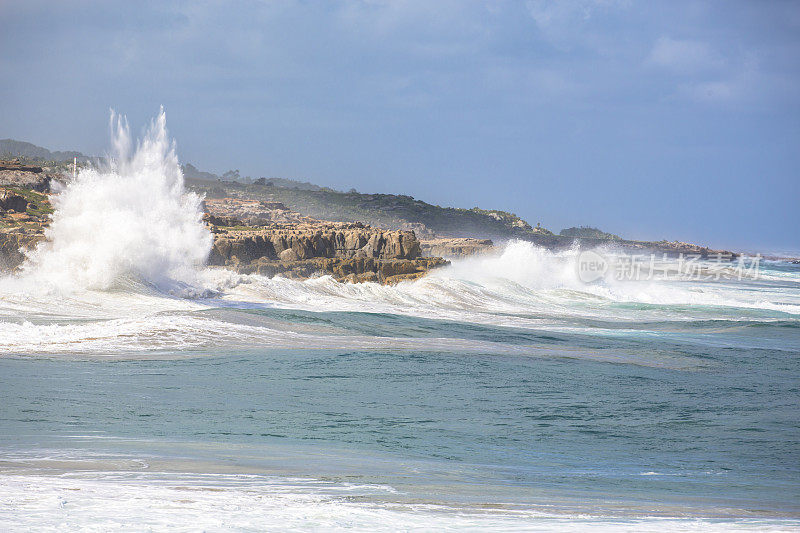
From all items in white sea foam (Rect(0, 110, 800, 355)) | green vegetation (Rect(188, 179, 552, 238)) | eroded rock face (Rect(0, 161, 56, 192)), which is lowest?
white sea foam (Rect(0, 110, 800, 355))

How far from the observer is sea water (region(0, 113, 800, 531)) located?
4.70 metres

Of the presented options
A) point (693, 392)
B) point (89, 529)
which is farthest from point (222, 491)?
point (693, 392)

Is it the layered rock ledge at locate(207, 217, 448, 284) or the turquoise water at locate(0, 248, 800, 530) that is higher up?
the layered rock ledge at locate(207, 217, 448, 284)

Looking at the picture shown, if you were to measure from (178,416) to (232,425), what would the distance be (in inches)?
25.8

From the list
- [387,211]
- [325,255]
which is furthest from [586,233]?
[325,255]

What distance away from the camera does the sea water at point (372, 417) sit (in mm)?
4695

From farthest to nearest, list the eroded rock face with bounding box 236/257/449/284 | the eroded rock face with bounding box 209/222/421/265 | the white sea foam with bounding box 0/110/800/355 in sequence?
the eroded rock face with bounding box 209/222/421/265, the eroded rock face with bounding box 236/257/449/284, the white sea foam with bounding box 0/110/800/355

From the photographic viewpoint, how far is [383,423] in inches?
304

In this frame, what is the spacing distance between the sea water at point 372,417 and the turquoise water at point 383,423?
34 millimetres

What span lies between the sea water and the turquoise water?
0.11ft

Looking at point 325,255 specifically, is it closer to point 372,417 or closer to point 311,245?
point 311,245

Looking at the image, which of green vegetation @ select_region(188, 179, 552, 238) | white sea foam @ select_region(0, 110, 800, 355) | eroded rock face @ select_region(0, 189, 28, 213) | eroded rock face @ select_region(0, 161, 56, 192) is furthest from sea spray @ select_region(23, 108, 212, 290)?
green vegetation @ select_region(188, 179, 552, 238)

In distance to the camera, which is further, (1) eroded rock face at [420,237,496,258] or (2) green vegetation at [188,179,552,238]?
(2) green vegetation at [188,179,552,238]

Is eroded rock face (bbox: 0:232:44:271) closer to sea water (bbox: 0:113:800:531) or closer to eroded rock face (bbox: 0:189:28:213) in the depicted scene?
sea water (bbox: 0:113:800:531)
